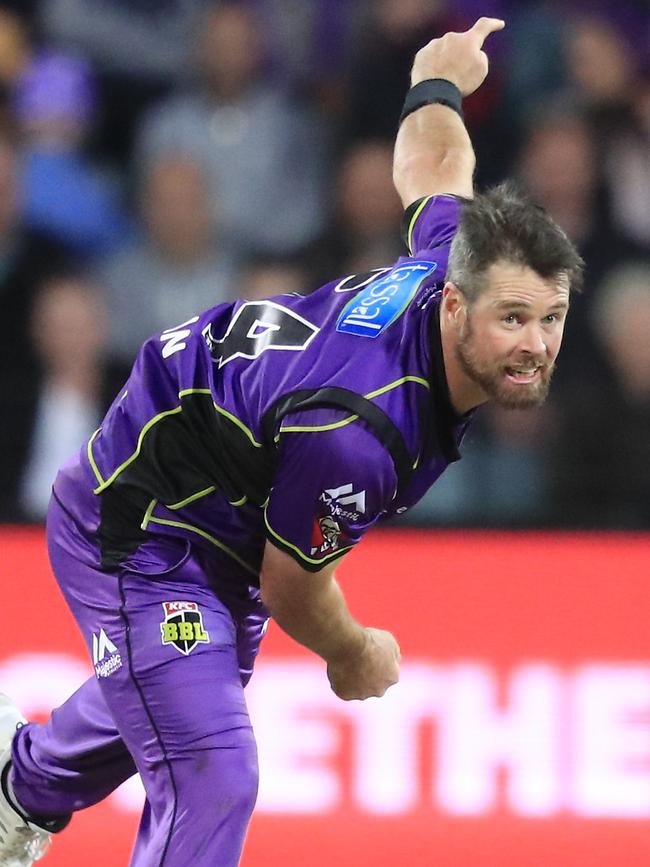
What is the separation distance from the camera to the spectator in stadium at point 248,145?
682cm

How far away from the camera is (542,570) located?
5.21 m

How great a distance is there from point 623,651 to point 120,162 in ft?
10.4

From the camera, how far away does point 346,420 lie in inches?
127

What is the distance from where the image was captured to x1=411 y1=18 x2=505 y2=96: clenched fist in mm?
4238

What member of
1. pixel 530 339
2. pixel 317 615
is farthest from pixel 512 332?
pixel 317 615

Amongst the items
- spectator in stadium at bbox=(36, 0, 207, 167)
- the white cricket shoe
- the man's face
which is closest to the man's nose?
the man's face

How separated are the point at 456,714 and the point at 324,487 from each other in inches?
73.4

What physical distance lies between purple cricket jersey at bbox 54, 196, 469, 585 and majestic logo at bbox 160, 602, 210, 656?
0.15m

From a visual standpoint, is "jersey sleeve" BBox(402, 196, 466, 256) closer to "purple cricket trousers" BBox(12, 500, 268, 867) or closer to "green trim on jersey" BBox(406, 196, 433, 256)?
"green trim on jersey" BBox(406, 196, 433, 256)

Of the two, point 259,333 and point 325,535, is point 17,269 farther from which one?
point 325,535

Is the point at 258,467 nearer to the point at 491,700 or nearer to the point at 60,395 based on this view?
the point at 491,700

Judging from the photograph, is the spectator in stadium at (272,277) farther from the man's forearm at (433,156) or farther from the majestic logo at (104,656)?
the majestic logo at (104,656)

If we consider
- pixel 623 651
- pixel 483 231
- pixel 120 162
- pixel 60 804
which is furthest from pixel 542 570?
pixel 120 162

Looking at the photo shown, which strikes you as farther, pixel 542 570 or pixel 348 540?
pixel 542 570
